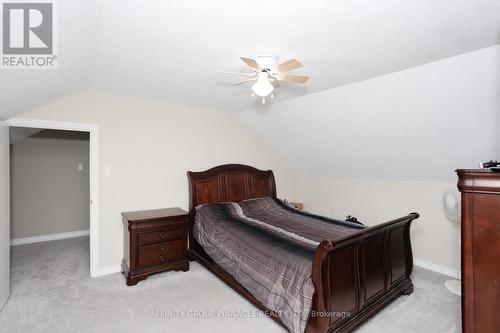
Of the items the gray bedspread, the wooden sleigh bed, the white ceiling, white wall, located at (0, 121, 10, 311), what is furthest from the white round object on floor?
white wall, located at (0, 121, 10, 311)

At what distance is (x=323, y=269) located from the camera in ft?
6.38

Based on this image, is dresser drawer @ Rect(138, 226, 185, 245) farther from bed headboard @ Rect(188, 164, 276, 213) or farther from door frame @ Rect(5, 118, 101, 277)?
door frame @ Rect(5, 118, 101, 277)

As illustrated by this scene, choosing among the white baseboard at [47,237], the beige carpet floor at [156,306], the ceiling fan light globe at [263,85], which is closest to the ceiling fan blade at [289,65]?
the ceiling fan light globe at [263,85]

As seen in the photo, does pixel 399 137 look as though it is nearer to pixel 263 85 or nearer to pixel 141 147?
pixel 263 85

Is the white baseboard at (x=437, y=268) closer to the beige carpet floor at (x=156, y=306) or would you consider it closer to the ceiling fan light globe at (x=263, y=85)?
the beige carpet floor at (x=156, y=306)

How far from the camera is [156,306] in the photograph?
8.62 ft

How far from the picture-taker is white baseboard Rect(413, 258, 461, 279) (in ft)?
10.9

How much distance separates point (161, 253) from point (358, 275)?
227 cm

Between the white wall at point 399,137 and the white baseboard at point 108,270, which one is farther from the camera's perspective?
the white baseboard at point 108,270

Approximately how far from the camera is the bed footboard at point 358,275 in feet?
6.30

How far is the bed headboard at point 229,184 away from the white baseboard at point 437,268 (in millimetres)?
2382

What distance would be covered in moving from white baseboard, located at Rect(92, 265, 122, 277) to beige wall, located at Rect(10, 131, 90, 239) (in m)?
2.07

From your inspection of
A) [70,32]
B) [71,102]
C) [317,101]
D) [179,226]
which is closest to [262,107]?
[317,101]

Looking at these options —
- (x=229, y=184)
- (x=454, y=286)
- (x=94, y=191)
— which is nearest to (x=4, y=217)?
(x=94, y=191)
